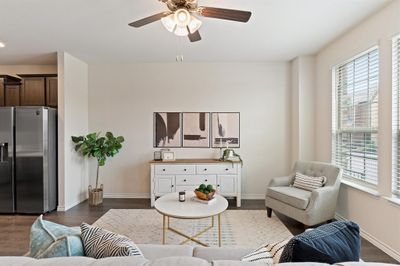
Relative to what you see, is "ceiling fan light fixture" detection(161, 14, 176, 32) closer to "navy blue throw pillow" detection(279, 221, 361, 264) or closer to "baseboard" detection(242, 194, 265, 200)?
"navy blue throw pillow" detection(279, 221, 361, 264)

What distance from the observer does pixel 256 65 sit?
5074 mm

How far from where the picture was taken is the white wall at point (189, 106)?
5.09 meters

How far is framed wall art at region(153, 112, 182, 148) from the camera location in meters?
5.15

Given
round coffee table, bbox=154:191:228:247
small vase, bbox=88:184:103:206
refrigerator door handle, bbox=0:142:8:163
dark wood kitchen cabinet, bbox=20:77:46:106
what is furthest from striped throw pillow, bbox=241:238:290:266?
dark wood kitchen cabinet, bbox=20:77:46:106

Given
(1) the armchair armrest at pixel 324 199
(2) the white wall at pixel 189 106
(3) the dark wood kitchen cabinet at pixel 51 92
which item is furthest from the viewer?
(2) the white wall at pixel 189 106

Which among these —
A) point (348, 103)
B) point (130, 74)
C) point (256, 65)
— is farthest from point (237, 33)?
point (130, 74)

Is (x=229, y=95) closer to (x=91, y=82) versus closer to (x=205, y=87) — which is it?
(x=205, y=87)

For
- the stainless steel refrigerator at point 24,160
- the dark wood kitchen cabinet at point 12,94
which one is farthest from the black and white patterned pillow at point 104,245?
the dark wood kitchen cabinet at point 12,94

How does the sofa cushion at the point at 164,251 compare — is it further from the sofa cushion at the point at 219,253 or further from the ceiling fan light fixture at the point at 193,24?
the ceiling fan light fixture at the point at 193,24

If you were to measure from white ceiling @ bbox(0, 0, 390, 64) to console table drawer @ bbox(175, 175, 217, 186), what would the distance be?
2.22m

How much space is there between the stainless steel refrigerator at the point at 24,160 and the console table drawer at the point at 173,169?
1.85 meters

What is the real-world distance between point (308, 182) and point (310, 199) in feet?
1.65

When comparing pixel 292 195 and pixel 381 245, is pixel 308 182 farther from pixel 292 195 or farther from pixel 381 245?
pixel 381 245

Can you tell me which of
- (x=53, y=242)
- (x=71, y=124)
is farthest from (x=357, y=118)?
(x=71, y=124)
